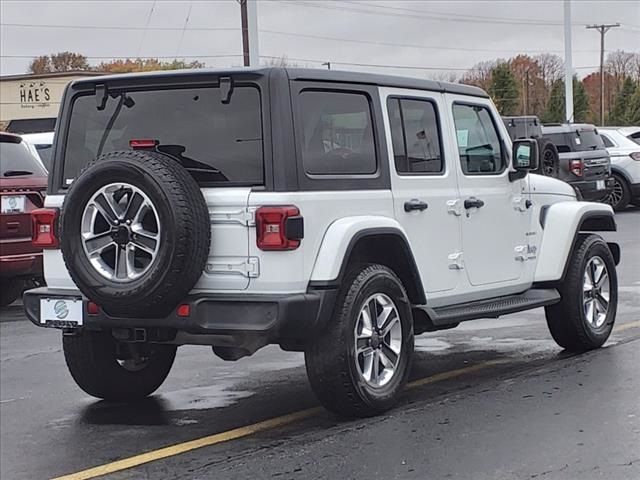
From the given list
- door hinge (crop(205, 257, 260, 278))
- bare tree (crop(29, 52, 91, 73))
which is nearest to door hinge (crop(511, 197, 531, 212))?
door hinge (crop(205, 257, 260, 278))

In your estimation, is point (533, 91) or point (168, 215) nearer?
point (168, 215)

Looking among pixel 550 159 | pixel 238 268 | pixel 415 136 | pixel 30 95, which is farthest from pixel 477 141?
pixel 30 95

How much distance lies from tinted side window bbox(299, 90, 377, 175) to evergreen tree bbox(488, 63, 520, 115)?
2328 cm

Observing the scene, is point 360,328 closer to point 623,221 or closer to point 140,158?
point 140,158

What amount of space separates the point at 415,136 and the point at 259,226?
1520mm

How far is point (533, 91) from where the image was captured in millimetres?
29031

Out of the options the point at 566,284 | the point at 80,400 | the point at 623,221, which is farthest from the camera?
the point at 623,221

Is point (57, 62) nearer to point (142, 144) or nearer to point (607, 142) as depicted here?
point (607, 142)

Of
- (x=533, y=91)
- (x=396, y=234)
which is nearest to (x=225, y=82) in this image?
(x=396, y=234)

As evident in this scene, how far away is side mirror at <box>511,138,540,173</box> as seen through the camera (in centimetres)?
734

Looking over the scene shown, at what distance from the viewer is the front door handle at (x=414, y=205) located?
20.3ft

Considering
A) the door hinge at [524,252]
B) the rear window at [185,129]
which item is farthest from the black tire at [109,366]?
→ the door hinge at [524,252]

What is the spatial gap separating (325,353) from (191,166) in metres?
1.27

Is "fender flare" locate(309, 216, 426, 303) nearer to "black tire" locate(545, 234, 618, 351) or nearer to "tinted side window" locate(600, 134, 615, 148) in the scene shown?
"black tire" locate(545, 234, 618, 351)
